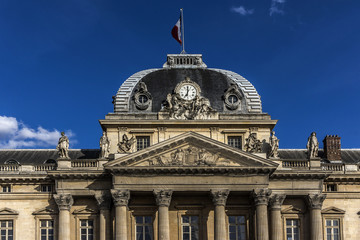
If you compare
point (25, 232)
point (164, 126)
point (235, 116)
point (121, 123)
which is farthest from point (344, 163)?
point (25, 232)

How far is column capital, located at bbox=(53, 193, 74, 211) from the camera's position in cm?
5581

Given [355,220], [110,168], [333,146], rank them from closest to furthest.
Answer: [110,168]
[355,220]
[333,146]

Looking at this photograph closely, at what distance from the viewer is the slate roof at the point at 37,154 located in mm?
62094

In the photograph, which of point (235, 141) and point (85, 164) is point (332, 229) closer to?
point (235, 141)

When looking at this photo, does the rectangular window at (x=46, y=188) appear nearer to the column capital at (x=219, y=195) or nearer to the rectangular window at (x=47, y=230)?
the rectangular window at (x=47, y=230)

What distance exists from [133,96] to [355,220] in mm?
21956

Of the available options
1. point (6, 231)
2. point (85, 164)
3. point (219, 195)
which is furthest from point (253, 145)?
point (6, 231)

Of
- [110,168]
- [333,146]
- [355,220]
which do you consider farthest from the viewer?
[333,146]

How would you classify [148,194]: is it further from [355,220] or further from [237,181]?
[355,220]

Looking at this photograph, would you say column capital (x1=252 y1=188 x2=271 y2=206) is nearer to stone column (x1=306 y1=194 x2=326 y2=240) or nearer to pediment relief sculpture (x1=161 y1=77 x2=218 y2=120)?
stone column (x1=306 y1=194 x2=326 y2=240)

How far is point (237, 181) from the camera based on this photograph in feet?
181

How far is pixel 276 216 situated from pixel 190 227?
7.12m

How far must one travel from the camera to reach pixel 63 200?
55.8 metres

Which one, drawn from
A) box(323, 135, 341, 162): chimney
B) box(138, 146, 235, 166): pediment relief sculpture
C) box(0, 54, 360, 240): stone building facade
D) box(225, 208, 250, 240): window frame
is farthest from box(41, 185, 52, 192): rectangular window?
box(323, 135, 341, 162): chimney
